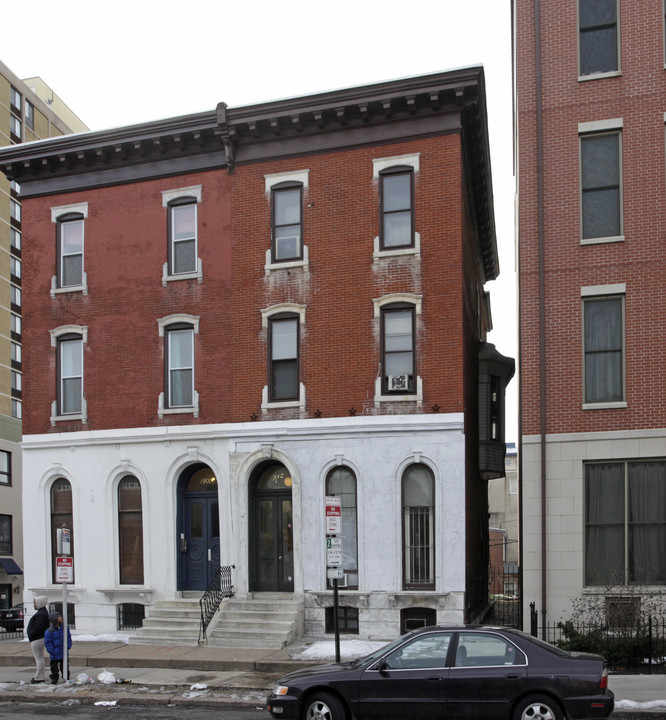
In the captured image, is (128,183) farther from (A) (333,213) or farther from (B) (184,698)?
(B) (184,698)

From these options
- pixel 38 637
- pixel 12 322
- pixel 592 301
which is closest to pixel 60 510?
pixel 38 637

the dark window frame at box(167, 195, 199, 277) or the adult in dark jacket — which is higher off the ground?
the dark window frame at box(167, 195, 199, 277)

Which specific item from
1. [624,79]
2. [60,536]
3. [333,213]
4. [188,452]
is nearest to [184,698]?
[60,536]

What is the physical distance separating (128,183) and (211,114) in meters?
3.16

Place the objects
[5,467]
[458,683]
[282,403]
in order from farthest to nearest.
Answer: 1. [5,467]
2. [282,403]
3. [458,683]

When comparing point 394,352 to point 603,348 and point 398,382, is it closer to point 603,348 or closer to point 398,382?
point 398,382

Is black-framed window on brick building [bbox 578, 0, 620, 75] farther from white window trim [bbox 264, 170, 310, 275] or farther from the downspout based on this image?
white window trim [bbox 264, 170, 310, 275]

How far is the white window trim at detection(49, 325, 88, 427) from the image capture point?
78.8 feet

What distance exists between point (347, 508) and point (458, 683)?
32.5ft

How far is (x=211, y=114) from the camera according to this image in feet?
75.0

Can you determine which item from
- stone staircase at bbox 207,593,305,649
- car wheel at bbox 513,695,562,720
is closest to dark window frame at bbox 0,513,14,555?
stone staircase at bbox 207,593,305,649

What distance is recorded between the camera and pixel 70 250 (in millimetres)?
24938

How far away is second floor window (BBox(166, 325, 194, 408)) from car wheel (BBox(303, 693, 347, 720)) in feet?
39.8

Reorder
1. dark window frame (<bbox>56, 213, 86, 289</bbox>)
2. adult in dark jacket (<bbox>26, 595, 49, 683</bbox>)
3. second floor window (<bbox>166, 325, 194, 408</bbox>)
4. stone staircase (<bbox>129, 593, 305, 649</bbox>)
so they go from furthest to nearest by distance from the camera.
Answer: dark window frame (<bbox>56, 213, 86, 289</bbox>) < second floor window (<bbox>166, 325, 194, 408</bbox>) < stone staircase (<bbox>129, 593, 305, 649</bbox>) < adult in dark jacket (<bbox>26, 595, 49, 683</bbox>)
